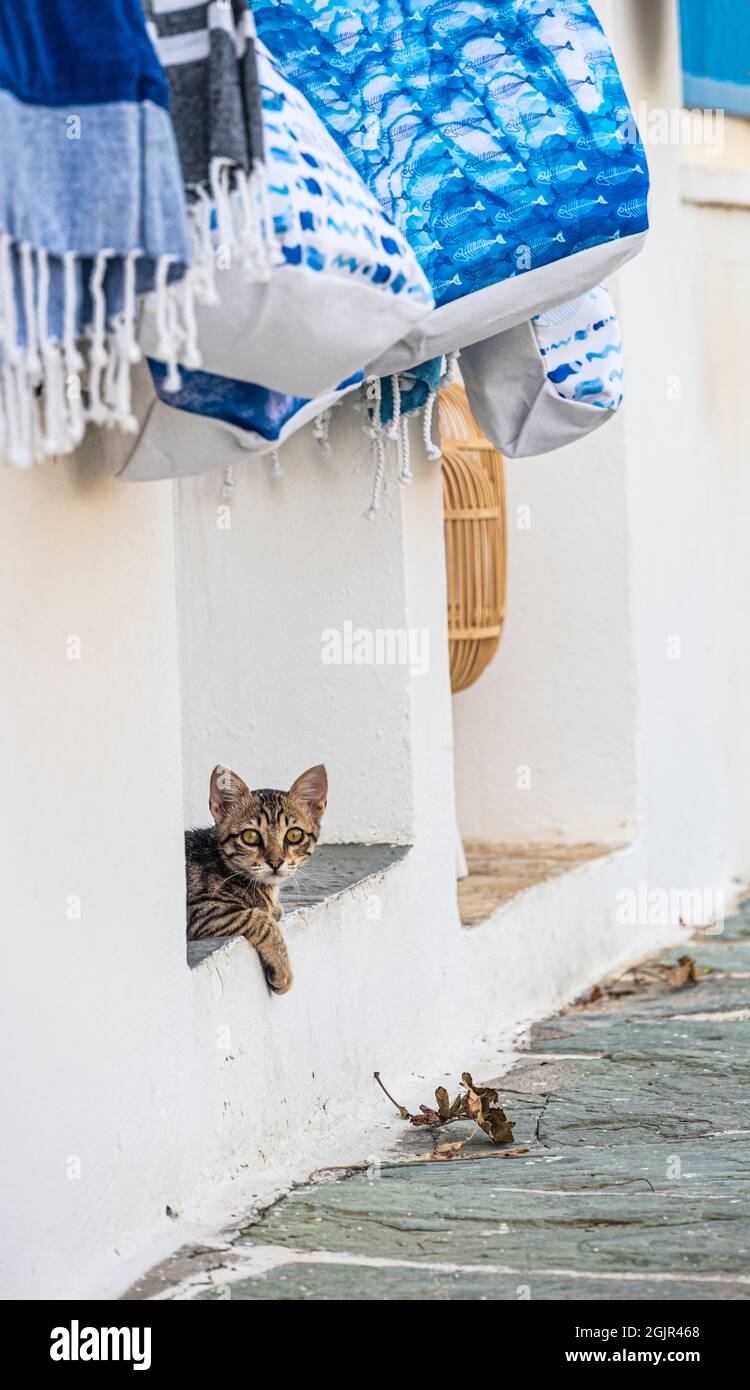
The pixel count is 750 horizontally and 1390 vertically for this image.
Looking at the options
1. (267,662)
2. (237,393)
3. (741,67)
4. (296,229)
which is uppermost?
(741,67)

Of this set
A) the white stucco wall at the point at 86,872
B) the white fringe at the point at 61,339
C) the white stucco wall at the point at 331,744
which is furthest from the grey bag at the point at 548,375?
the white fringe at the point at 61,339

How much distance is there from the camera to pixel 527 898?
522 centimetres

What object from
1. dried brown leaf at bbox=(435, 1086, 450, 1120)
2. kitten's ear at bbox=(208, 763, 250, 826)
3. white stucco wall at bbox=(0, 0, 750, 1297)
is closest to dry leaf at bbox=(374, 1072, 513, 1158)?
dried brown leaf at bbox=(435, 1086, 450, 1120)

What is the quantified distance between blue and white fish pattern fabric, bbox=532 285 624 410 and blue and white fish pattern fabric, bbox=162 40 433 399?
4.78 ft

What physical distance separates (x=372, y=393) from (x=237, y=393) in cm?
149

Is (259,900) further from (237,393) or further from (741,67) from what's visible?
(741,67)

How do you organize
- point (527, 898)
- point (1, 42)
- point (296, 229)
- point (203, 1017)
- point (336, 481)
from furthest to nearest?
point (527, 898) → point (336, 481) → point (203, 1017) → point (296, 229) → point (1, 42)

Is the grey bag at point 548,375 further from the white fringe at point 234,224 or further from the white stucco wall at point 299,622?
the white fringe at point 234,224

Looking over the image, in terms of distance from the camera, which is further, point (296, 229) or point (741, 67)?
point (741, 67)

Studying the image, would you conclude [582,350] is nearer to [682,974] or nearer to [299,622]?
[299,622]

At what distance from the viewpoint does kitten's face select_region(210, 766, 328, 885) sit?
12.3ft

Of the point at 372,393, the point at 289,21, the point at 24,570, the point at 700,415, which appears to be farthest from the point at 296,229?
the point at 700,415

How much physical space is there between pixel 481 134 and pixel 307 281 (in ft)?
4.34

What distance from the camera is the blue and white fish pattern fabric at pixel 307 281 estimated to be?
219cm
